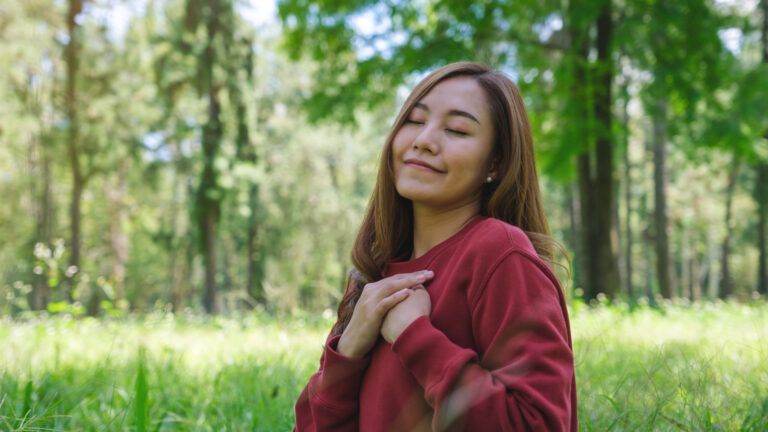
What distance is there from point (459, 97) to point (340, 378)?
81 centimetres

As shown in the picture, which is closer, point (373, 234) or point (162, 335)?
point (373, 234)

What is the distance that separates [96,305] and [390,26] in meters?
12.3

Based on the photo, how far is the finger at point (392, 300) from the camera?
1.56 metres

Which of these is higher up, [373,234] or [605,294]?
[373,234]

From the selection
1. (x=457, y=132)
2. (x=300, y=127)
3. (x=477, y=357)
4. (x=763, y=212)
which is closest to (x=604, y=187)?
(x=457, y=132)

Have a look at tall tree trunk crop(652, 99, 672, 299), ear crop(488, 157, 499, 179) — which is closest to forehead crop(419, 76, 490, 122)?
ear crop(488, 157, 499, 179)

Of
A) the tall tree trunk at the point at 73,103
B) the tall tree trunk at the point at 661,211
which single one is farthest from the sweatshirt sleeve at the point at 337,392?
the tall tree trunk at the point at 73,103

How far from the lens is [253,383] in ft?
11.1

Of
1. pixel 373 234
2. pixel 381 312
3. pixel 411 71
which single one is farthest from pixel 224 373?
pixel 411 71

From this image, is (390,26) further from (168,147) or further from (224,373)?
(168,147)

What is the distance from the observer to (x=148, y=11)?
18.1 metres

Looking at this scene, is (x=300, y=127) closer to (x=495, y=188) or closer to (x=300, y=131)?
(x=300, y=131)

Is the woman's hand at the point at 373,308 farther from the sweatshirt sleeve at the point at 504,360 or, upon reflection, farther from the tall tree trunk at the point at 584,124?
the tall tree trunk at the point at 584,124

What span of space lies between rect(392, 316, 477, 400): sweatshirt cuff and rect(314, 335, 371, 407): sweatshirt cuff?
242 mm
